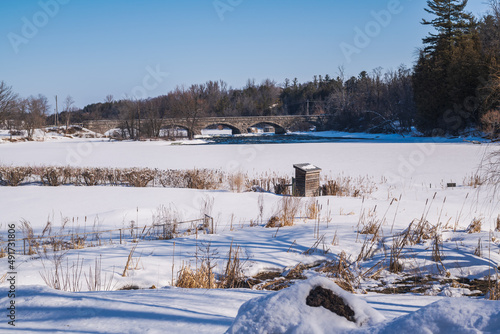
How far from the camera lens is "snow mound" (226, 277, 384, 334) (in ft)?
5.40

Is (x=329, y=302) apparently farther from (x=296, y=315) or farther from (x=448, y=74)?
(x=448, y=74)

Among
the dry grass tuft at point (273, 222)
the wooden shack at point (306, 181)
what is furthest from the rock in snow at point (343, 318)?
the wooden shack at point (306, 181)

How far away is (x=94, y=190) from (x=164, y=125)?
153 feet

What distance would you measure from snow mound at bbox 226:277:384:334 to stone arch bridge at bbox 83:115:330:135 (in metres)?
57.3

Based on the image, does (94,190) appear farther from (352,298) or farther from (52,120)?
(52,120)

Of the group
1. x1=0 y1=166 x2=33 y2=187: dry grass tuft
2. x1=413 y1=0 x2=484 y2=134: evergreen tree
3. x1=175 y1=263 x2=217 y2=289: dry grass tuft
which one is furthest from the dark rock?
x1=413 y1=0 x2=484 y2=134: evergreen tree

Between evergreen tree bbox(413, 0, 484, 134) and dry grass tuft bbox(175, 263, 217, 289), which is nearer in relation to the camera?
dry grass tuft bbox(175, 263, 217, 289)

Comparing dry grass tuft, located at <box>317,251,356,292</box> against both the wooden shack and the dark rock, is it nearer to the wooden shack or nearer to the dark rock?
the dark rock

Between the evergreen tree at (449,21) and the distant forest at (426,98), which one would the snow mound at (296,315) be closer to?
the distant forest at (426,98)

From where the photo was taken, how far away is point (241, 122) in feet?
226

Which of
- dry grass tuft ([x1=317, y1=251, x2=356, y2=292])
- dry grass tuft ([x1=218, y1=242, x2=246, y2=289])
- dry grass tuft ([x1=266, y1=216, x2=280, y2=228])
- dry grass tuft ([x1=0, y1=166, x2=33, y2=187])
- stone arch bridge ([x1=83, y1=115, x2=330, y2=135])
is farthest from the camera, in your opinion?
stone arch bridge ([x1=83, y1=115, x2=330, y2=135])

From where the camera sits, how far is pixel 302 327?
163cm

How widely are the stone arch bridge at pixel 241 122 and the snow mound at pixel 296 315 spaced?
188 ft

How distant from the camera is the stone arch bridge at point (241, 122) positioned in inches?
2463
